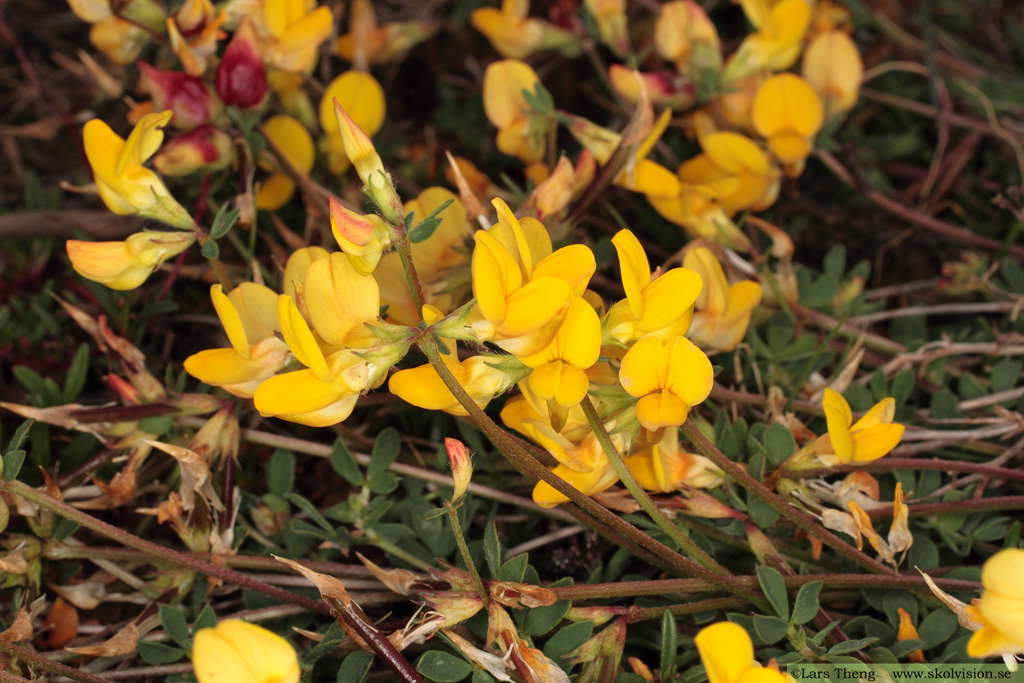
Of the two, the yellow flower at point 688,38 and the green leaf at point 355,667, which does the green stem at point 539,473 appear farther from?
the yellow flower at point 688,38

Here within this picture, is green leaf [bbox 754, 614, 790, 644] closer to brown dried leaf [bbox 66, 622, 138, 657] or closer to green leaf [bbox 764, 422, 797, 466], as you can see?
green leaf [bbox 764, 422, 797, 466]

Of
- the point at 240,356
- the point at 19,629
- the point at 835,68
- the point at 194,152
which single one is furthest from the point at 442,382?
the point at 835,68

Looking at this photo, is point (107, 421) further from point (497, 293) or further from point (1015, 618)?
point (1015, 618)

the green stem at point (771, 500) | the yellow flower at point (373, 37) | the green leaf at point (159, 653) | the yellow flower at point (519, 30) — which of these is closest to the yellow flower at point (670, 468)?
the green stem at point (771, 500)

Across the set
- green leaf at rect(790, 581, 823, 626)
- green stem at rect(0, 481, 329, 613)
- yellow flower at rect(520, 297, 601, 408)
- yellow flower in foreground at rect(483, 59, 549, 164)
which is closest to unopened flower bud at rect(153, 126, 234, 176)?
yellow flower in foreground at rect(483, 59, 549, 164)

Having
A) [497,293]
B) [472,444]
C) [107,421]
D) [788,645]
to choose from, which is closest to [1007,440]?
[788,645]

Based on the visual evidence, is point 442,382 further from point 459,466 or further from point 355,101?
point 355,101
